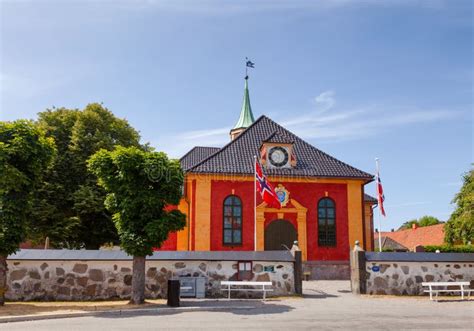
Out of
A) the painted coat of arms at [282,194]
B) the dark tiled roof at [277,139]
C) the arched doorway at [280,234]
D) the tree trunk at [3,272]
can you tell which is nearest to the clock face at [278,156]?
the dark tiled roof at [277,139]

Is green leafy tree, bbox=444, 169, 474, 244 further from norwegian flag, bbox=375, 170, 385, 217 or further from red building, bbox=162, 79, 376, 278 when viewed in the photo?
norwegian flag, bbox=375, 170, 385, 217

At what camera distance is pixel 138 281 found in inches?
703

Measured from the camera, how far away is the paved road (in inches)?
486

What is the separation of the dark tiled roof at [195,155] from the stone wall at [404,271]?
19127 millimetres

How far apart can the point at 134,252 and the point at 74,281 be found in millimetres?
3386

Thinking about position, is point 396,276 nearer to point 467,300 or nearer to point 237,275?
point 467,300

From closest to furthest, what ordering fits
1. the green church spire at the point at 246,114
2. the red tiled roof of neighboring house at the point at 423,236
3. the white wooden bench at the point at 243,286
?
the white wooden bench at the point at 243,286
the green church spire at the point at 246,114
the red tiled roof of neighboring house at the point at 423,236

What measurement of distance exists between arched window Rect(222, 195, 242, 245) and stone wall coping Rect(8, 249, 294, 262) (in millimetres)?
8456

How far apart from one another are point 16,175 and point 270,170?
16358 millimetres

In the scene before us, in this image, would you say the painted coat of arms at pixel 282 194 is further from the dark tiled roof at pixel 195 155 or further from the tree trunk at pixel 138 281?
the tree trunk at pixel 138 281

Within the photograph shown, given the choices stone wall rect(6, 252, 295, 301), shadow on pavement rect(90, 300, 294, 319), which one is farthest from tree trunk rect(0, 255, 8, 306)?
shadow on pavement rect(90, 300, 294, 319)

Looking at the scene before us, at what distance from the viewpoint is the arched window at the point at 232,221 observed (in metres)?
29.4

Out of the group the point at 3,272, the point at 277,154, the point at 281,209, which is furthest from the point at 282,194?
the point at 3,272

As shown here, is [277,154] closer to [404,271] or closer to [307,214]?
[307,214]
